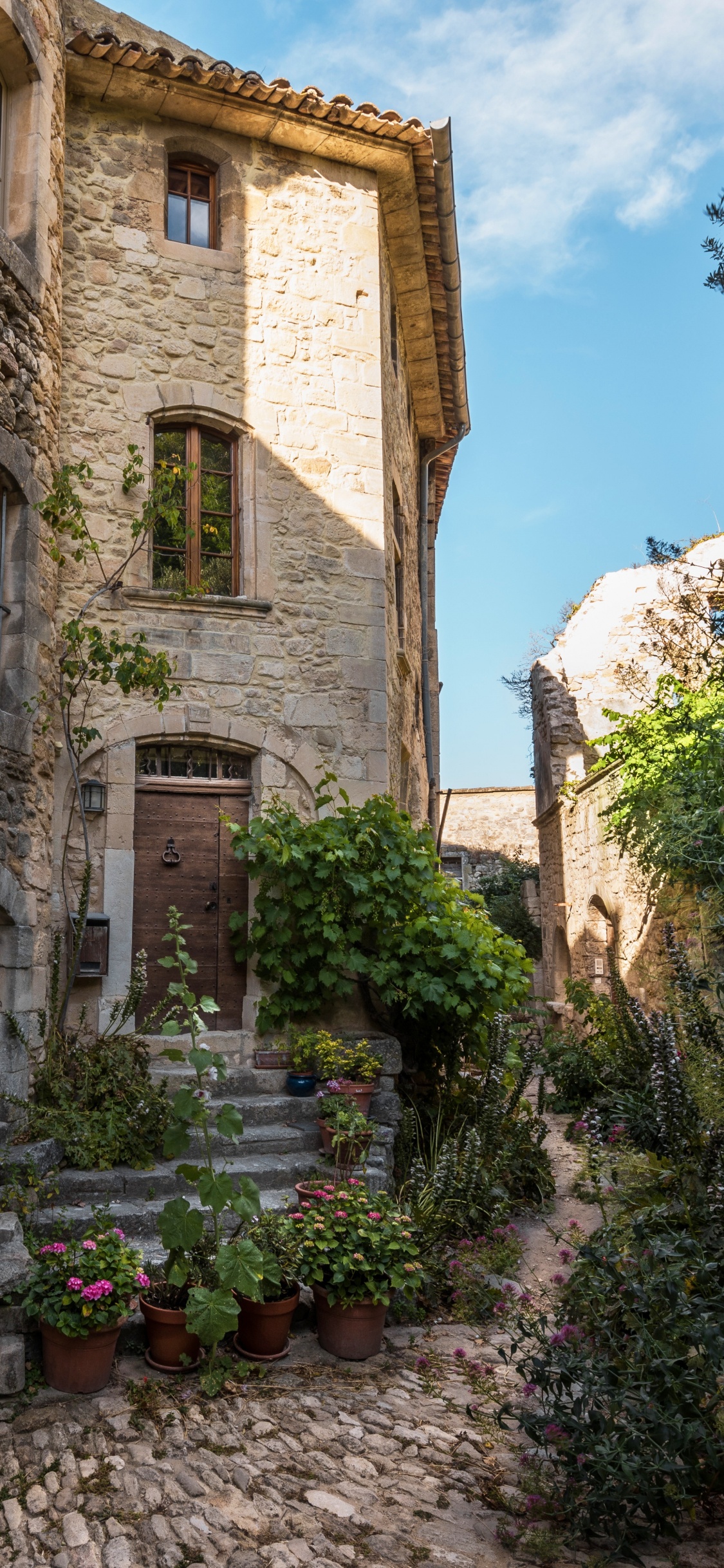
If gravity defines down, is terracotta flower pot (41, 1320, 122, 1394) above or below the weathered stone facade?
below

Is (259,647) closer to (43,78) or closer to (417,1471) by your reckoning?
(43,78)

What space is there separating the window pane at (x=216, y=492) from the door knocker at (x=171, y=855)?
256 centimetres

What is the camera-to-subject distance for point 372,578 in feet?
26.8

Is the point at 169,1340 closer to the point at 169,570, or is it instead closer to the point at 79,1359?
the point at 79,1359

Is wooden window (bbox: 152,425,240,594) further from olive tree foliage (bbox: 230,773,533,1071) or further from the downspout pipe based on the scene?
the downspout pipe

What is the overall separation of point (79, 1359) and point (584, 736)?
11.1m

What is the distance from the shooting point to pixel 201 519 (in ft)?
25.9

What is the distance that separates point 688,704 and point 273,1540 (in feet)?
16.3

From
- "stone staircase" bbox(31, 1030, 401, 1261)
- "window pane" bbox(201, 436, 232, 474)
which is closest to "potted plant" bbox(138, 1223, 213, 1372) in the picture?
"stone staircase" bbox(31, 1030, 401, 1261)

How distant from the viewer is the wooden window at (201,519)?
25.3ft

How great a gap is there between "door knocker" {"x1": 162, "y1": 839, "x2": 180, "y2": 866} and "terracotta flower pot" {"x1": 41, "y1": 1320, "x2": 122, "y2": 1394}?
3.65 metres

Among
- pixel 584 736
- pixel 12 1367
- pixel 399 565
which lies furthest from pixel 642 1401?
pixel 584 736

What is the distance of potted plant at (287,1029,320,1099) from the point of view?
22.2ft

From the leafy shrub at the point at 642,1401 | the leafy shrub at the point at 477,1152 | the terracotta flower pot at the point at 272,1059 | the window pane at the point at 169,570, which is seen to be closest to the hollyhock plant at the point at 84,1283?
the leafy shrub at the point at 642,1401
